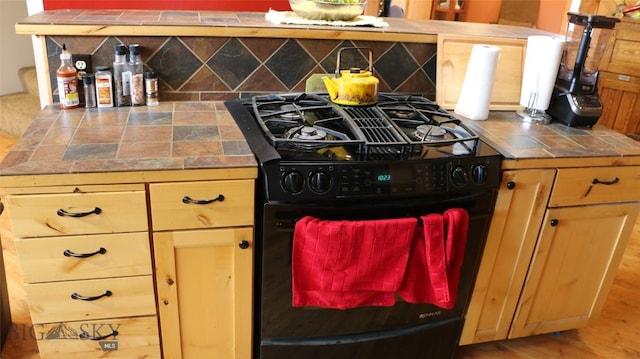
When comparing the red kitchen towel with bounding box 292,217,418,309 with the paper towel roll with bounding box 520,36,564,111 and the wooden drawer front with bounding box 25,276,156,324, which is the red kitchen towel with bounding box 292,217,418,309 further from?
the paper towel roll with bounding box 520,36,564,111

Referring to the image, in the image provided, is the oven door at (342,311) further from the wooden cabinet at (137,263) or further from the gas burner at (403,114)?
the gas burner at (403,114)

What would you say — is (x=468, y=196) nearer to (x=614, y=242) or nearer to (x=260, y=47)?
(x=614, y=242)

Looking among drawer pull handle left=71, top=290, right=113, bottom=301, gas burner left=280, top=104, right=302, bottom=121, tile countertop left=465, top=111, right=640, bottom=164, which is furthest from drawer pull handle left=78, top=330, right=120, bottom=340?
tile countertop left=465, top=111, right=640, bottom=164

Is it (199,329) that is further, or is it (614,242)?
(614,242)

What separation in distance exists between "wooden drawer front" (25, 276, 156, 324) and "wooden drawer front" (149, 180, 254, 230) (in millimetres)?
219

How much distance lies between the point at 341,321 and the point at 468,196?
591 millimetres

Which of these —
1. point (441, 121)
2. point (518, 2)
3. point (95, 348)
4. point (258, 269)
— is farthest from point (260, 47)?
point (518, 2)

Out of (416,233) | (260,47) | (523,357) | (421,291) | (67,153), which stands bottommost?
(523,357)

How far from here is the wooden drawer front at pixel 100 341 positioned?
1531 mm

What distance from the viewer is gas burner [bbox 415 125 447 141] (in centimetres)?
167

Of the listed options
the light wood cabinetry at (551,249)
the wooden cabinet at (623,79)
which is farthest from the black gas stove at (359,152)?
the wooden cabinet at (623,79)

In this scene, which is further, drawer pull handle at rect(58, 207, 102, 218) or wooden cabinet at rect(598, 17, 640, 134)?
wooden cabinet at rect(598, 17, 640, 134)

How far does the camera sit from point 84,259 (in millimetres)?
1453

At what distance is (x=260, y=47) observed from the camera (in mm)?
1957
